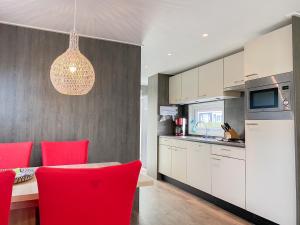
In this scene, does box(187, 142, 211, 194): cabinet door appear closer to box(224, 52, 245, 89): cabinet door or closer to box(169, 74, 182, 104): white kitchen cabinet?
box(224, 52, 245, 89): cabinet door

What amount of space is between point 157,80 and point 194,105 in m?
1.00

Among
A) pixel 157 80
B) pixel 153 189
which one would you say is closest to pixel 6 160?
pixel 153 189

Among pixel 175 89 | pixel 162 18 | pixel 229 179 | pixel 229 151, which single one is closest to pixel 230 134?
pixel 229 151

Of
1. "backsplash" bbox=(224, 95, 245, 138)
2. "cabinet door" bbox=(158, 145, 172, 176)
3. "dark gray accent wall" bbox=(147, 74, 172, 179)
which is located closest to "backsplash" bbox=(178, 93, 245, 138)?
"backsplash" bbox=(224, 95, 245, 138)

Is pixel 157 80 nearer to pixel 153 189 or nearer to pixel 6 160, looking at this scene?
pixel 153 189

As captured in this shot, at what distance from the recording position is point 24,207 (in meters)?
1.40

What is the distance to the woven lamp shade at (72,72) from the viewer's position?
5.98ft

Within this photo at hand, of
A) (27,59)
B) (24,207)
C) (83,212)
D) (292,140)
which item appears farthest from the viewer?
(27,59)

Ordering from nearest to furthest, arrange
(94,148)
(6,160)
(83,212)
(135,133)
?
(83,212) < (6,160) < (94,148) < (135,133)

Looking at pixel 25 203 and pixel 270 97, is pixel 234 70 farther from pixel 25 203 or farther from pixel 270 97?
pixel 25 203

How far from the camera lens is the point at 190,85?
14.9 feet

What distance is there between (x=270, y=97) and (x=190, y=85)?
1992 millimetres

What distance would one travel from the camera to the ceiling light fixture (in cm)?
182

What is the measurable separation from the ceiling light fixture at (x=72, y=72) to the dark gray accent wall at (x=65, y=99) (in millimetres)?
1106
